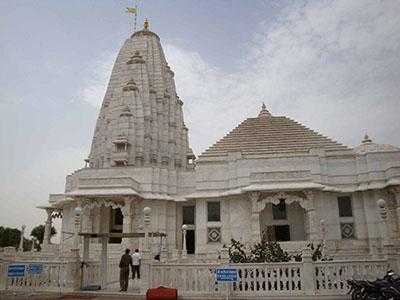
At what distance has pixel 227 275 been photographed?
400 inches

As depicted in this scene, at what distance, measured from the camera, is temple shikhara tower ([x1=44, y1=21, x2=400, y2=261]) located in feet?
78.3

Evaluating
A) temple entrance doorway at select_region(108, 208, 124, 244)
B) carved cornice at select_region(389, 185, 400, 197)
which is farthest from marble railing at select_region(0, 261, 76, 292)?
carved cornice at select_region(389, 185, 400, 197)

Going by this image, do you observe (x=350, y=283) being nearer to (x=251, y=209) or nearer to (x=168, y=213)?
(x=251, y=209)

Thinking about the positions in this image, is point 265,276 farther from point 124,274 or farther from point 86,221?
point 86,221

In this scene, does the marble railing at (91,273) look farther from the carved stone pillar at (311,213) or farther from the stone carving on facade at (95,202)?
the carved stone pillar at (311,213)

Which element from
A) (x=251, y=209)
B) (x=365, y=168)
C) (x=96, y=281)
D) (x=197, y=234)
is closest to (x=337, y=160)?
(x=365, y=168)

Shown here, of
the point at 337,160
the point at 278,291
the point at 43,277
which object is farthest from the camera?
the point at 337,160

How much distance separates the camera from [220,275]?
33.6 ft

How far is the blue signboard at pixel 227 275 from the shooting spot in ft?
33.2

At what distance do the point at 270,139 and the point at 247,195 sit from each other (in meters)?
6.65

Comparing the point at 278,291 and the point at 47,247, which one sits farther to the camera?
the point at 47,247

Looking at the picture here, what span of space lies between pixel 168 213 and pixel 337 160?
41.7 ft

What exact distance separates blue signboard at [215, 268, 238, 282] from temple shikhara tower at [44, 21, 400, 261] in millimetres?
11352

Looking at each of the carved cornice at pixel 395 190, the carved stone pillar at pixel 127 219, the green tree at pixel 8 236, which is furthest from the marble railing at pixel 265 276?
the green tree at pixel 8 236
